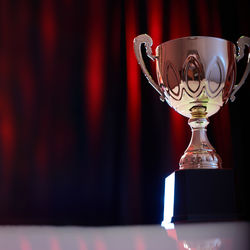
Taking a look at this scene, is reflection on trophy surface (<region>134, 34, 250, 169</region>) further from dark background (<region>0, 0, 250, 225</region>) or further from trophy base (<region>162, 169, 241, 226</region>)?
dark background (<region>0, 0, 250, 225</region>)

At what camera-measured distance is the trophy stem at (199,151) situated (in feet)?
2.96

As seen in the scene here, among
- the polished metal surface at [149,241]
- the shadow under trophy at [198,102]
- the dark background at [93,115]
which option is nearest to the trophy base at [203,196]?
the shadow under trophy at [198,102]

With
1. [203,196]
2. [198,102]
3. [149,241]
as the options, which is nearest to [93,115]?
[198,102]

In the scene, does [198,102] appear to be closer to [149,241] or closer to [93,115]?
[149,241]

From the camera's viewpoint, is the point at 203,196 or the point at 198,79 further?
the point at 198,79

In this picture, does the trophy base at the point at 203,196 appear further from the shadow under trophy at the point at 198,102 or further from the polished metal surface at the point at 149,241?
the polished metal surface at the point at 149,241

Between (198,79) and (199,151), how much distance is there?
18 cm

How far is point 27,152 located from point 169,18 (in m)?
0.91

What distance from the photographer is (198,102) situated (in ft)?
3.18

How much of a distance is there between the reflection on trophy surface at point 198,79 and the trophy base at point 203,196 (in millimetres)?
80

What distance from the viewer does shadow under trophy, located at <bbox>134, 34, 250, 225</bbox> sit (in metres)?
0.81

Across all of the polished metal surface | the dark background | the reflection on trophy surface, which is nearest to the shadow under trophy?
the reflection on trophy surface

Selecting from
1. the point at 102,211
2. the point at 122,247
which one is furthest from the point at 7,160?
the point at 122,247

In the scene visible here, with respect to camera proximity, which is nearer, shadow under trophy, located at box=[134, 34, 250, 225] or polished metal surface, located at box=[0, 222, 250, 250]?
polished metal surface, located at box=[0, 222, 250, 250]
